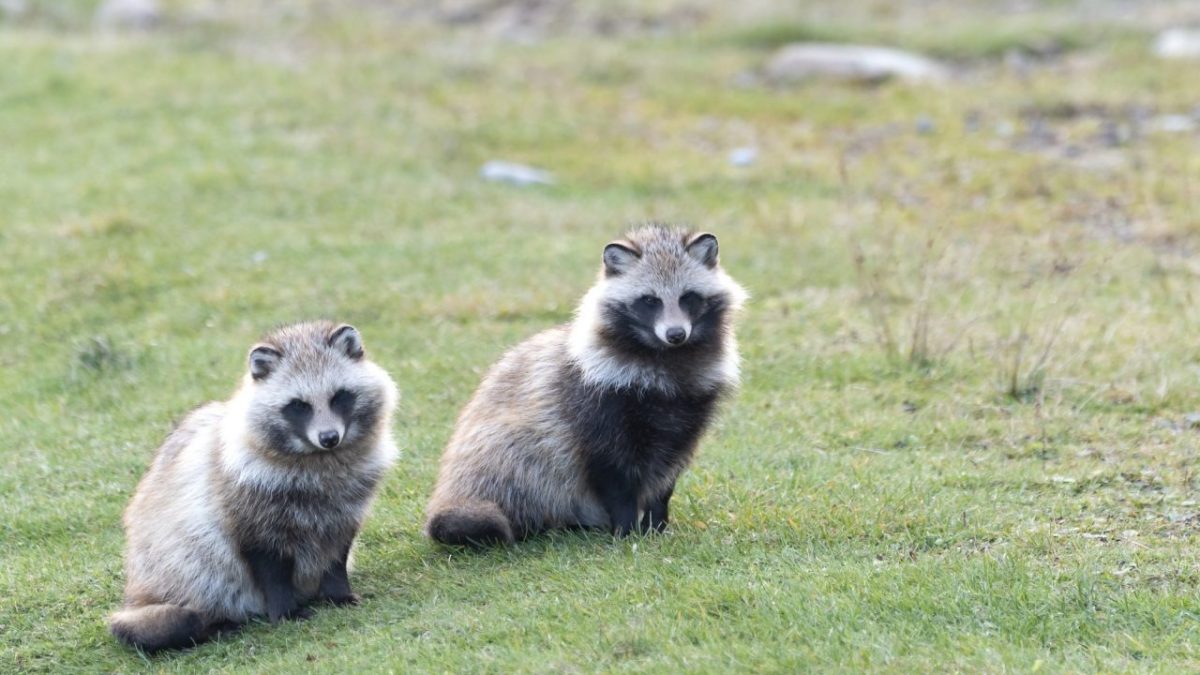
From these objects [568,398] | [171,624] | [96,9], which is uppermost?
[96,9]

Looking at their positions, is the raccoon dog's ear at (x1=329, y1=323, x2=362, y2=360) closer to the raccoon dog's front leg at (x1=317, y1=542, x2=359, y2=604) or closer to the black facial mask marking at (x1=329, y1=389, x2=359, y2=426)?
the black facial mask marking at (x1=329, y1=389, x2=359, y2=426)

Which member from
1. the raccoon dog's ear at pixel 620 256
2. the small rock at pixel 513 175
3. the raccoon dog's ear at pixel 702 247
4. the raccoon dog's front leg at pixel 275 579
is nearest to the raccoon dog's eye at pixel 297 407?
the raccoon dog's front leg at pixel 275 579

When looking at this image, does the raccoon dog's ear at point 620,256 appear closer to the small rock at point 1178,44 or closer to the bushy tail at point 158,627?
the bushy tail at point 158,627

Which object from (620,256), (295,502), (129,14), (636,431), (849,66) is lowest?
(295,502)

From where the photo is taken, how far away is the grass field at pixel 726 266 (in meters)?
6.38

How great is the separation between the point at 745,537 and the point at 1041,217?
7405 millimetres

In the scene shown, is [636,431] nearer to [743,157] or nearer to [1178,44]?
[743,157]

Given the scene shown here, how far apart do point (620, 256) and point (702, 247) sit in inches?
16.0

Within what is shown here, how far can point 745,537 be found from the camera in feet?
23.5

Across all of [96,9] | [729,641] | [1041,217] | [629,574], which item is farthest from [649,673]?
[96,9]

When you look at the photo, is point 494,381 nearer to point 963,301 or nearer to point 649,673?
point 649,673

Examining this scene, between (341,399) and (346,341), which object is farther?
(346,341)

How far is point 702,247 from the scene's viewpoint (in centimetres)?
730

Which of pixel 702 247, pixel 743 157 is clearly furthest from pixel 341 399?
pixel 743 157
